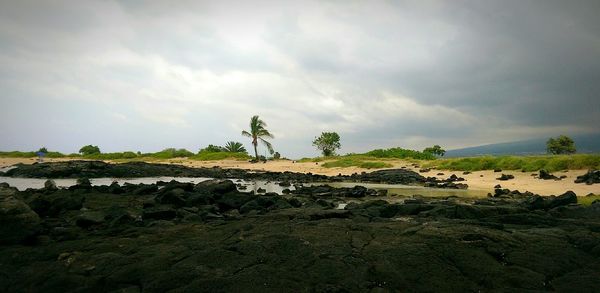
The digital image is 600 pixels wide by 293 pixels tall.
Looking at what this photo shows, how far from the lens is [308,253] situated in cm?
→ 699

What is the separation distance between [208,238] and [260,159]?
182ft

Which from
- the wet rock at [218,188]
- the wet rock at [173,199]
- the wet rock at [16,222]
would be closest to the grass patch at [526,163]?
the wet rock at [218,188]

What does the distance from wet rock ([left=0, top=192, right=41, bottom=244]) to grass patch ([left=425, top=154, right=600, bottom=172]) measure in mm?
35230

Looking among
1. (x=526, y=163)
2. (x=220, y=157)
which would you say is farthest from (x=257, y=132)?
(x=526, y=163)

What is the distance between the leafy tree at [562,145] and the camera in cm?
6216

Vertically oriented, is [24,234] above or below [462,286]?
above

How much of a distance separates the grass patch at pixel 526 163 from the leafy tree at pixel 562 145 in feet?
108

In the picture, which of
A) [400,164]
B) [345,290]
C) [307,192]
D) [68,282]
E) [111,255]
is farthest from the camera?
[400,164]

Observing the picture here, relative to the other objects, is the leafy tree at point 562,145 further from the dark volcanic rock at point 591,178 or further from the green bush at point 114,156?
the green bush at point 114,156

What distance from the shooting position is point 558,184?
24.1 m

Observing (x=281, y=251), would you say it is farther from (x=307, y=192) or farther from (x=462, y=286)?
(x=307, y=192)

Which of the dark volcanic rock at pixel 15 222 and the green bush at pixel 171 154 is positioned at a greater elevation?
the green bush at pixel 171 154

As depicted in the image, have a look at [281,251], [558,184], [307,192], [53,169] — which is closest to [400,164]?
[558,184]

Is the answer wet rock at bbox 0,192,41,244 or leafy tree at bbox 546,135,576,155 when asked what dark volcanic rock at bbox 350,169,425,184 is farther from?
leafy tree at bbox 546,135,576,155
